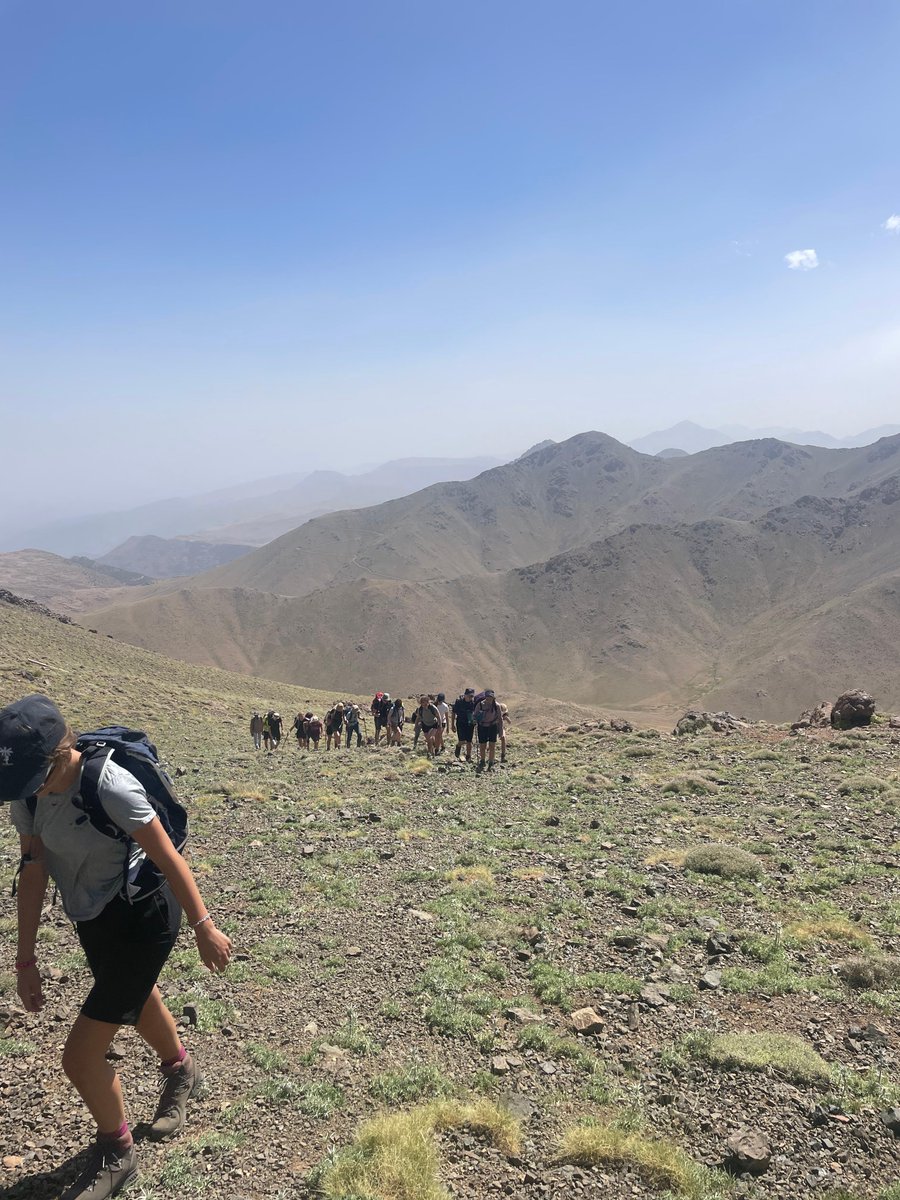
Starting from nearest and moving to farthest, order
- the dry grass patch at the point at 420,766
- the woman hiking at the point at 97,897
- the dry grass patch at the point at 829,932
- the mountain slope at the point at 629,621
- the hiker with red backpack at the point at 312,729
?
the woman hiking at the point at 97,897 < the dry grass patch at the point at 829,932 < the dry grass patch at the point at 420,766 < the hiker with red backpack at the point at 312,729 < the mountain slope at the point at 629,621

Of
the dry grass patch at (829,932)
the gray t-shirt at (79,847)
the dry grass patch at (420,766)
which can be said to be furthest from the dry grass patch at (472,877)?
the dry grass patch at (420,766)

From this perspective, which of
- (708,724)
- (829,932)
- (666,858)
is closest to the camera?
(829,932)

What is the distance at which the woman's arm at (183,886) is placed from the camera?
3.49 metres

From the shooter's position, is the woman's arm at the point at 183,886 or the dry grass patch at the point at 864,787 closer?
the woman's arm at the point at 183,886

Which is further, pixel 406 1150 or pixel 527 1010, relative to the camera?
pixel 527 1010

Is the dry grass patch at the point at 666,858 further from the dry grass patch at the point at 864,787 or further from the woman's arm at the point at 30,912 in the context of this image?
the woman's arm at the point at 30,912

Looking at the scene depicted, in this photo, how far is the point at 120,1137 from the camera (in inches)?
153

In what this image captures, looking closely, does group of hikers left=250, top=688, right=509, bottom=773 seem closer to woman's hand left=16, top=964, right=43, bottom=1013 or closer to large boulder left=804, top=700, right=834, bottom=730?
large boulder left=804, top=700, right=834, bottom=730

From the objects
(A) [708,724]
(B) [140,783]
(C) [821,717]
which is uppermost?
(B) [140,783]

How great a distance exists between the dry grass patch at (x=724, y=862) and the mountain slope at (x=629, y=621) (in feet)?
343

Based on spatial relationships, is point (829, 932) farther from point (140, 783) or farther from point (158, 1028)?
point (140, 783)

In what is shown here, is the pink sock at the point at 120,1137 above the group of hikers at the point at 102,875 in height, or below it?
below

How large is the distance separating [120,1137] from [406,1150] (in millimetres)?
1779

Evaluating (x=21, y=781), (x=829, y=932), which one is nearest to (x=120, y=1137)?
(x=21, y=781)
